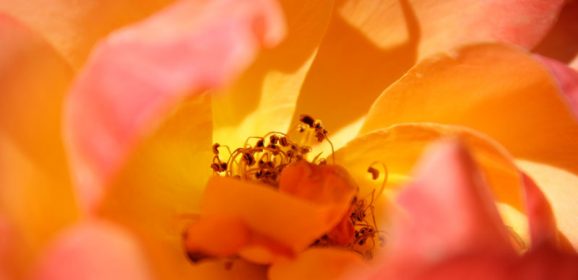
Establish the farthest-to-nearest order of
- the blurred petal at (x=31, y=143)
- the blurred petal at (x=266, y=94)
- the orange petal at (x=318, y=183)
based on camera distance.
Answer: the blurred petal at (x=266, y=94) < the orange petal at (x=318, y=183) < the blurred petal at (x=31, y=143)

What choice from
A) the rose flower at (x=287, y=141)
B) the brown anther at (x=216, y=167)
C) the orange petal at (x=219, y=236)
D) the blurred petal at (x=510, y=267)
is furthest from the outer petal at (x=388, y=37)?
the blurred petal at (x=510, y=267)

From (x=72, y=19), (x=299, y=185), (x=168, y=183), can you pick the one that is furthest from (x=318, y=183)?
(x=72, y=19)

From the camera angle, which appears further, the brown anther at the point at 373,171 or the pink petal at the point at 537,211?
the brown anther at the point at 373,171

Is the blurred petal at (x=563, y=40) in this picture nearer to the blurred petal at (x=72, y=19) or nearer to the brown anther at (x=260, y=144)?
the brown anther at (x=260, y=144)

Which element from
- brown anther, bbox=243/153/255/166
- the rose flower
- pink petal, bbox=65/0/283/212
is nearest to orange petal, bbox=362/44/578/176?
the rose flower

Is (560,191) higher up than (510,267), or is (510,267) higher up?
(560,191)

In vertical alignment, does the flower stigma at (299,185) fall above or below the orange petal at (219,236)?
above

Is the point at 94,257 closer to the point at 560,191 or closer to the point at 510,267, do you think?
the point at 510,267

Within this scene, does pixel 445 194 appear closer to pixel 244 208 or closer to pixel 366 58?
pixel 244 208
